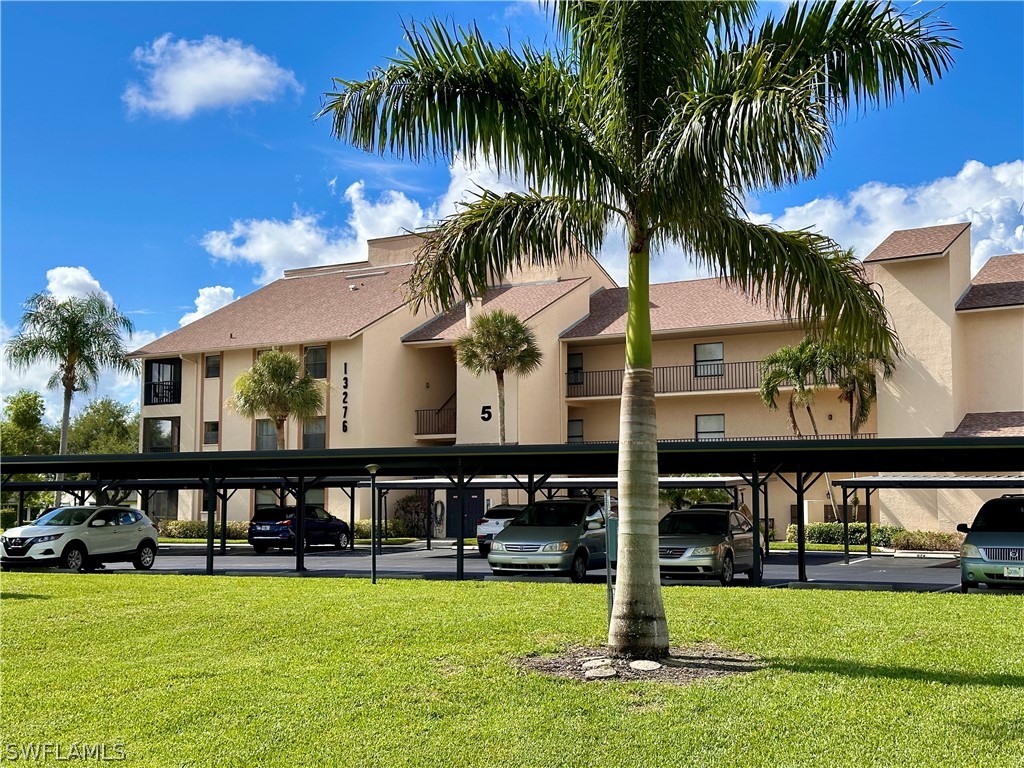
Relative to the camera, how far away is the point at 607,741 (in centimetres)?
753

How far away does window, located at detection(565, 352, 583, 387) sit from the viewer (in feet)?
140

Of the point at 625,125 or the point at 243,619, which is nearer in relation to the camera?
the point at 625,125

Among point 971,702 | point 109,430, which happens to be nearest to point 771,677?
point 971,702

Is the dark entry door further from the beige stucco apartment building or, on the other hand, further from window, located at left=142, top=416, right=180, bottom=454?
window, located at left=142, top=416, right=180, bottom=454

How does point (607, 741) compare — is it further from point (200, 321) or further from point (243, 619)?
point (200, 321)

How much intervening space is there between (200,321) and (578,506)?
32657mm

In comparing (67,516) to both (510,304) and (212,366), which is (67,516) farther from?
(510,304)

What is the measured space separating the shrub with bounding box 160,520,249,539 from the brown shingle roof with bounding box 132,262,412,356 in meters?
7.57

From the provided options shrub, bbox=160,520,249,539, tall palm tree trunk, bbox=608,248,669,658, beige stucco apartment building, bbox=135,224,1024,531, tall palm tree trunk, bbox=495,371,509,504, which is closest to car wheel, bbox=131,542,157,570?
beige stucco apartment building, bbox=135,224,1024,531

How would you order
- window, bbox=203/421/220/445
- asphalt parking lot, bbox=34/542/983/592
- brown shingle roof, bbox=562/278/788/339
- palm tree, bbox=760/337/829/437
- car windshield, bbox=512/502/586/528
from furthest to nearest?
window, bbox=203/421/220/445, brown shingle roof, bbox=562/278/788/339, palm tree, bbox=760/337/829/437, car windshield, bbox=512/502/586/528, asphalt parking lot, bbox=34/542/983/592

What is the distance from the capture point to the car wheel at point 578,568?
20.1 meters

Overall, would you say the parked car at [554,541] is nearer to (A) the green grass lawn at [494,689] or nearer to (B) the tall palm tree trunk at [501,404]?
(A) the green grass lawn at [494,689]

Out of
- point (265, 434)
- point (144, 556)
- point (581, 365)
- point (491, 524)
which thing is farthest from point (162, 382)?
point (144, 556)

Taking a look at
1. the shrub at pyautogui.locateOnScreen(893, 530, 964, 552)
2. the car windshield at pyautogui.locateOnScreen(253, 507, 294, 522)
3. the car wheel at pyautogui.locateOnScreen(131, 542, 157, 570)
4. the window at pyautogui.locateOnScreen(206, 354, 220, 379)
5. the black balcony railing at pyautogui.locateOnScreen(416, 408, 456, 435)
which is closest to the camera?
the car wheel at pyautogui.locateOnScreen(131, 542, 157, 570)
